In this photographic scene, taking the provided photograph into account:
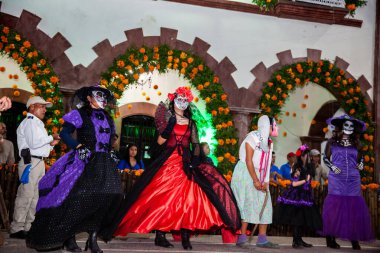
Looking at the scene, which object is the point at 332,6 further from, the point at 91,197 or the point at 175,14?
the point at 91,197

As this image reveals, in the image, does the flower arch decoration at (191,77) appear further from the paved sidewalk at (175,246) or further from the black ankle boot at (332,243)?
the black ankle boot at (332,243)

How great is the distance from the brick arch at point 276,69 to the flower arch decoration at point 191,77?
73cm

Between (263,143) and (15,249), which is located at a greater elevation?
(263,143)

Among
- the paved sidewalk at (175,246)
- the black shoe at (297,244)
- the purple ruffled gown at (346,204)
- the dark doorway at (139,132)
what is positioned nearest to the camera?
the paved sidewalk at (175,246)

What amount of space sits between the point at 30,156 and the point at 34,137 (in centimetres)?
27

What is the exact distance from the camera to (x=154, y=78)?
1205 cm

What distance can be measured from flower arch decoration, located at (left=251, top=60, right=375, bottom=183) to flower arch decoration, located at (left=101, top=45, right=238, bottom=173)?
0.80 m

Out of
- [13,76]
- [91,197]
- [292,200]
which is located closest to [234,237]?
[292,200]

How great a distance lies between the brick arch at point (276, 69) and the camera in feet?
35.1

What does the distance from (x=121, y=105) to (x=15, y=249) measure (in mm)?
7283

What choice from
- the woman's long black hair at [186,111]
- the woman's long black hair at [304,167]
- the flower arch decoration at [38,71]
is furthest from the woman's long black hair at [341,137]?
the flower arch decoration at [38,71]

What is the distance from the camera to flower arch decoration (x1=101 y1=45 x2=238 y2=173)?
9758 mm

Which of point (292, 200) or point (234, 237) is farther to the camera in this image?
point (292, 200)

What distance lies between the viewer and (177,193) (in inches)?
232
